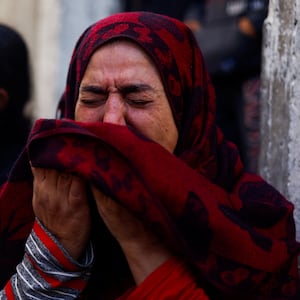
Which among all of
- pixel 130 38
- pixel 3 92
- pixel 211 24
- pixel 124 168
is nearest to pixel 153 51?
pixel 130 38

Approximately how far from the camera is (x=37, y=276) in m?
2.21

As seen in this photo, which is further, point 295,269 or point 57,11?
point 57,11

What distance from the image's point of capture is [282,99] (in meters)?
2.82

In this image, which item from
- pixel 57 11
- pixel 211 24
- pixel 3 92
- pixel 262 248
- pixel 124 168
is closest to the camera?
pixel 124 168

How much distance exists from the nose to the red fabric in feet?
1.32

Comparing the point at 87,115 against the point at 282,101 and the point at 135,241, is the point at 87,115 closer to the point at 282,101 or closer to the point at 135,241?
the point at 135,241

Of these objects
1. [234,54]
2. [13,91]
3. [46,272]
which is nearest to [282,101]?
[46,272]

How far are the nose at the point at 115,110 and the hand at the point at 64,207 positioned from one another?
0.73 ft

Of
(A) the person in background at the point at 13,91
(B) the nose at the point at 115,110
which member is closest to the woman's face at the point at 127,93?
(B) the nose at the point at 115,110

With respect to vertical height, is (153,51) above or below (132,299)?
above

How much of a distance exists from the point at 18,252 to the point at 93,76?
54 cm

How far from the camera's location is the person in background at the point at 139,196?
2.15m

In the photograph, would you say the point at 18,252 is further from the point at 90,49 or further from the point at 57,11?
the point at 57,11

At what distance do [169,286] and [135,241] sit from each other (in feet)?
0.49
